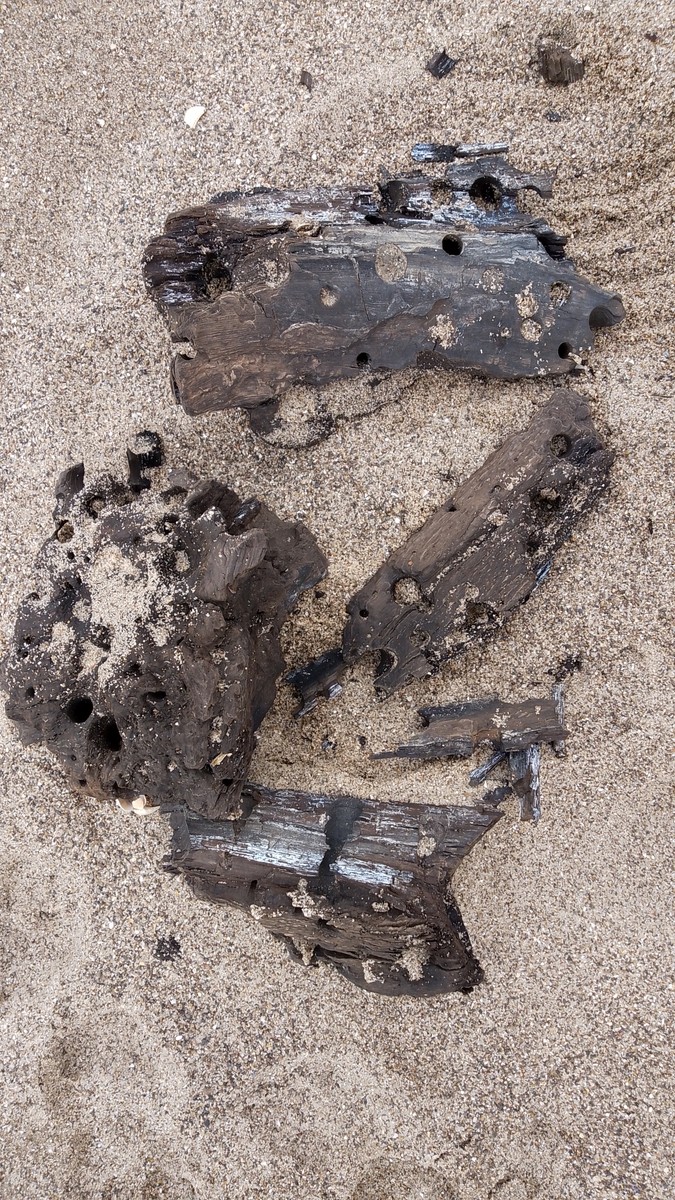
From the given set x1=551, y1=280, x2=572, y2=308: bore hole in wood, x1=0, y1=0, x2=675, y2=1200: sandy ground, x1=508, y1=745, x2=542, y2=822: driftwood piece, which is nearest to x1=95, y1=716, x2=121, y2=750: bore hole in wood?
x1=0, y1=0, x2=675, y2=1200: sandy ground

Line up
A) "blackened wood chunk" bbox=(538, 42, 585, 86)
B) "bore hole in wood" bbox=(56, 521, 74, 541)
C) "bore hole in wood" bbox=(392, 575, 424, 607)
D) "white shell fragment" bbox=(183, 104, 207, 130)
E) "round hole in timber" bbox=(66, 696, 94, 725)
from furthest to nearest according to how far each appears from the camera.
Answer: "white shell fragment" bbox=(183, 104, 207, 130)
"blackened wood chunk" bbox=(538, 42, 585, 86)
"bore hole in wood" bbox=(392, 575, 424, 607)
"bore hole in wood" bbox=(56, 521, 74, 541)
"round hole in timber" bbox=(66, 696, 94, 725)

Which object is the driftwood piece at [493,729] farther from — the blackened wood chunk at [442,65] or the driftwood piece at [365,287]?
the blackened wood chunk at [442,65]

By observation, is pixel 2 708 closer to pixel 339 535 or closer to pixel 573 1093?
pixel 339 535

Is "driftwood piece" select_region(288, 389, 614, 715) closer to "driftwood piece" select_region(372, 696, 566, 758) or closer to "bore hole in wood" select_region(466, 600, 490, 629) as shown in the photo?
"bore hole in wood" select_region(466, 600, 490, 629)

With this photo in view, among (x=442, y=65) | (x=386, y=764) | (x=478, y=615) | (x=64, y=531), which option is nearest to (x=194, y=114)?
(x=442, y=65)

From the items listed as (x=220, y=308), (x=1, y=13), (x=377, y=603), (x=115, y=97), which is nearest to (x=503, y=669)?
(x=377, y=603)

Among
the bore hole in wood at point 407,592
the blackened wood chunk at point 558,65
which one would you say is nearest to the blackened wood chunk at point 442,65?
the blackened wood chunk at point 558,65
